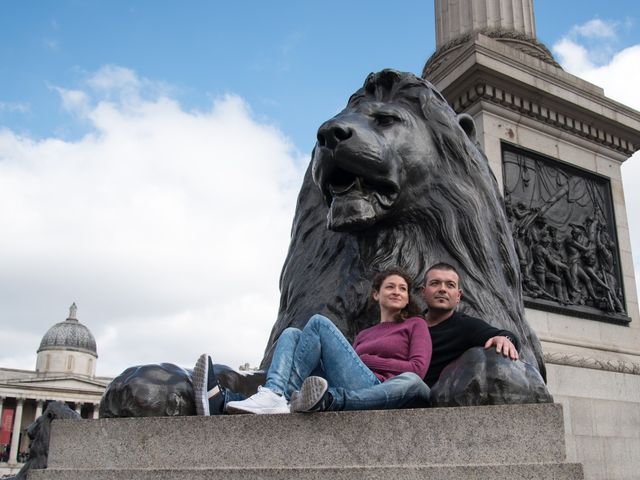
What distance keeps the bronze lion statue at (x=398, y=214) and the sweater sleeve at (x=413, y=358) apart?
449mm

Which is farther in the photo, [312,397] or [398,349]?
[398,349]

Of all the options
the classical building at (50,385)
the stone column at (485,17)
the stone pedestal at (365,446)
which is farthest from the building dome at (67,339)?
the stone pedestal at (365,446)

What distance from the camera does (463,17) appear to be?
415 inches

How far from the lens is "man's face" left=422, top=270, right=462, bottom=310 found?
9.19 ft

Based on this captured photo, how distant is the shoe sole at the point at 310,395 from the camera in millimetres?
2154

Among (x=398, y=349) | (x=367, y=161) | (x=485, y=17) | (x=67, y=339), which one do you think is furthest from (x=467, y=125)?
(x=67, y=339)

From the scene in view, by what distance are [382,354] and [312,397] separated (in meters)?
0.58

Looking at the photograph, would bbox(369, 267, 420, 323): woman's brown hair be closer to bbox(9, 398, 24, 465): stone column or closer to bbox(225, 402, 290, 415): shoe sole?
bbox(225, 402, 290, 415): shoe sole

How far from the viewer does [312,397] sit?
2.16 m

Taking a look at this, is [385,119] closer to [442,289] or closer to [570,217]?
[442,289]

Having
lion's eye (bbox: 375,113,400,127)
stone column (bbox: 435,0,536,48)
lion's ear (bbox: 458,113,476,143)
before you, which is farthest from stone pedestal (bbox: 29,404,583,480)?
stone column (bbox: 435,0,536,48)

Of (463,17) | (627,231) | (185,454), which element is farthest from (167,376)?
(463,17)

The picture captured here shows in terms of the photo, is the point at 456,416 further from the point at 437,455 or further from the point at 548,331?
the point at 548,331

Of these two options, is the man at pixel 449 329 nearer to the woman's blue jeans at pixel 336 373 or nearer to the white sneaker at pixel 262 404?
the woman's blue jeans at pixel 336 373
